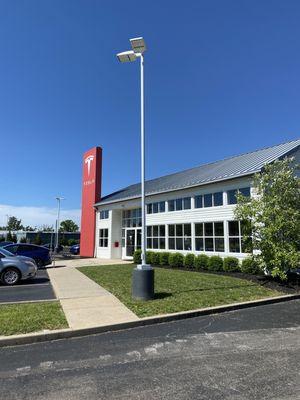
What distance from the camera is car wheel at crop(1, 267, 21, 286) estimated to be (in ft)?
46.0

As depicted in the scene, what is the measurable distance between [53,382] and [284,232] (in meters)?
10.4

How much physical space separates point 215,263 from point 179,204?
5.82 metres

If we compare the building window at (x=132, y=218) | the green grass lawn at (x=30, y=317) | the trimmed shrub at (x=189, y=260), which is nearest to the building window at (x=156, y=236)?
the building window at (x=132, y=218)

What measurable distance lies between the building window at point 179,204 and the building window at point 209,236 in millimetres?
1593

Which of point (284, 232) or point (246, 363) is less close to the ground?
point (284, 232)

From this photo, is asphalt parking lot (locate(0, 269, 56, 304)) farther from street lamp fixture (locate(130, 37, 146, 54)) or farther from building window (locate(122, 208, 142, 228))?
building window (locate(122, 208, 142, 228))

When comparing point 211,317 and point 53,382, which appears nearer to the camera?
point 53,382

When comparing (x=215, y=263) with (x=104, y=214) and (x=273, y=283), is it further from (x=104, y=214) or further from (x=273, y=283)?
(x=104, y=214)

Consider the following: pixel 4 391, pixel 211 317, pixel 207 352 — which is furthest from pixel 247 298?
pixel 4 391

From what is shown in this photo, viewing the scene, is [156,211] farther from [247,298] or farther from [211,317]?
[211,317]

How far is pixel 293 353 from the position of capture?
5711 mm

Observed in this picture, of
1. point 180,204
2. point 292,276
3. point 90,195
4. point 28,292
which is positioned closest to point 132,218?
point 90,195

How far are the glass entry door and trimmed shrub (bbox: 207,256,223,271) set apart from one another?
1031 cm

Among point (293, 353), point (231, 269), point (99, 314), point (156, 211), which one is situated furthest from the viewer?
point (156, 211)
